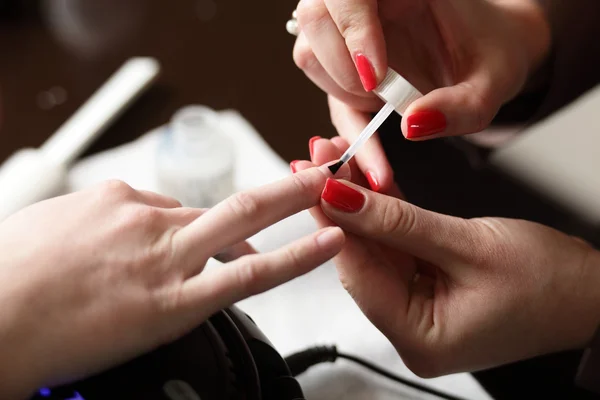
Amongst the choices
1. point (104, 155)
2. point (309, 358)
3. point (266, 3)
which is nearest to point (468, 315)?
point (309, 358)

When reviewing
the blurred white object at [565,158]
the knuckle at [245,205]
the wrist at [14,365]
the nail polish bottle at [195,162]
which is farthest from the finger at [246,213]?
the blurred white object at [565,158]

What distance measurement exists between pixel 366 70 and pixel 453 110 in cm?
8

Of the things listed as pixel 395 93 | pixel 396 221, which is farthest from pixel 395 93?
pixel 396 221

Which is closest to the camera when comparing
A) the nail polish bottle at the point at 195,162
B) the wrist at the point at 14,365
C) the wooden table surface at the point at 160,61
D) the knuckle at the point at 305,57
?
the wrist at the point at 14,365

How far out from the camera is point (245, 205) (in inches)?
15.6

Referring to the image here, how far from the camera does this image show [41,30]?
0.87m

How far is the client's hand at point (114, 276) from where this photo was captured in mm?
351

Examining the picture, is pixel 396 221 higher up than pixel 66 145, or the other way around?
pixel 66 145

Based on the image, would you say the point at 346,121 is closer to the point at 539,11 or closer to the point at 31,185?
the point at 539,11

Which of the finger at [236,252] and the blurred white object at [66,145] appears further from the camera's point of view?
the blurred white object at [66,145]

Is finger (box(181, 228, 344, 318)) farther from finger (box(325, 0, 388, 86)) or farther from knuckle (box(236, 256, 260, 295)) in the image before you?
finger (box(325, 0, 388, 86))

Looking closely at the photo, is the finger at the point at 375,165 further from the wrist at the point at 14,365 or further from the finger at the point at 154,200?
the wrist at the point at 14,365

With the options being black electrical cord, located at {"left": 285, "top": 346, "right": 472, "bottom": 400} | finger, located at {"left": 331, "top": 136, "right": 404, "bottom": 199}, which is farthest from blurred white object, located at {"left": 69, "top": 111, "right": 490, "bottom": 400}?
finger, located at {"left": 331, "top": 136, "right": 404, "bottom": 199}

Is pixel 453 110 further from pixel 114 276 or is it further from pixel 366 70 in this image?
pixel 114 276
